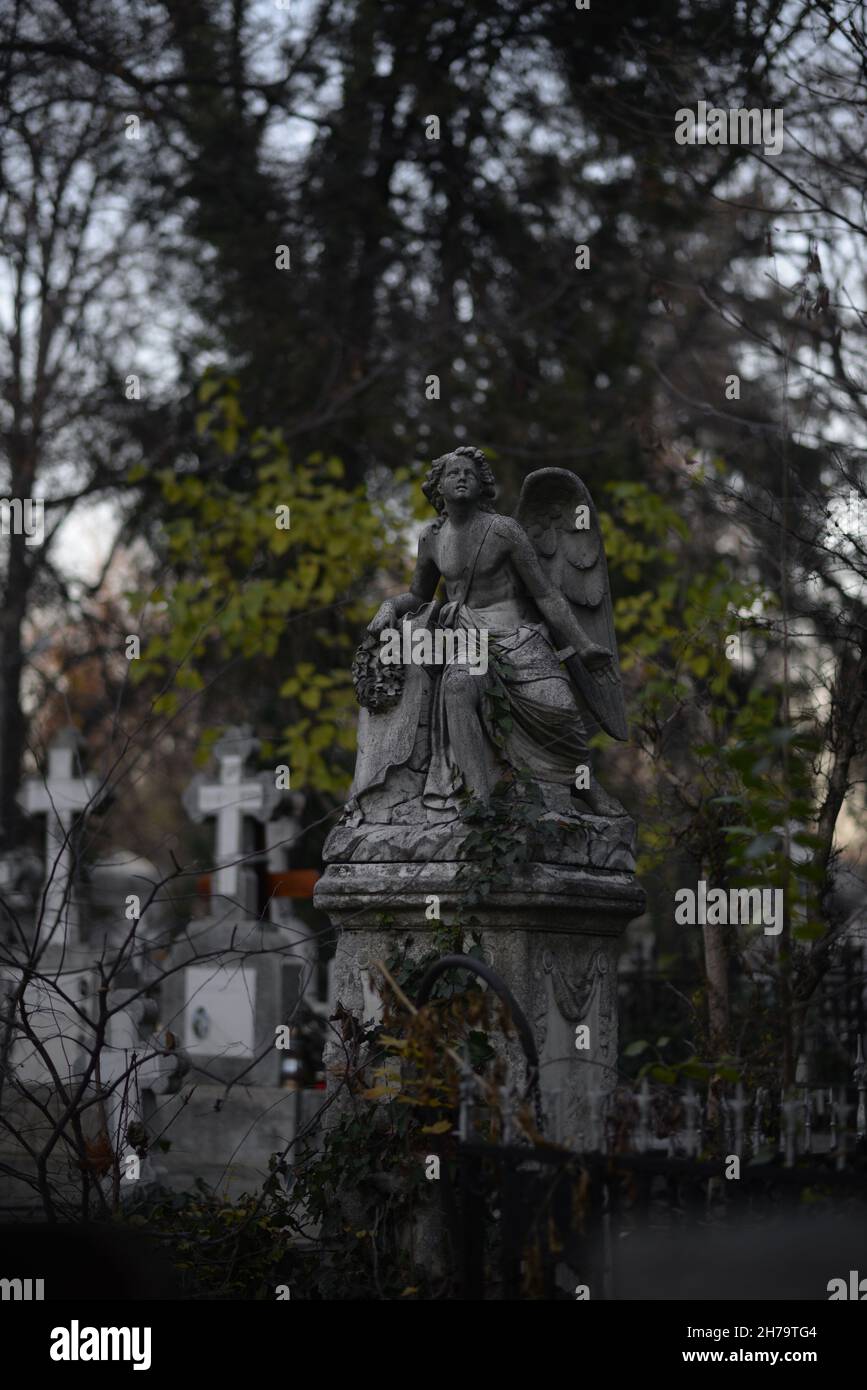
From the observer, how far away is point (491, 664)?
6.98 m

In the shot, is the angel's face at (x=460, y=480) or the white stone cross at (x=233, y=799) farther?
the white stone cross at (x=233, y=799)

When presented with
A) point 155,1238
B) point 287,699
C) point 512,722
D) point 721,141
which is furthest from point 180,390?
point 155,1238

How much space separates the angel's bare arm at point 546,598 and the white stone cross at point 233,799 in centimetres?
544

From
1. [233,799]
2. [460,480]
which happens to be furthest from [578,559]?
[233,799]

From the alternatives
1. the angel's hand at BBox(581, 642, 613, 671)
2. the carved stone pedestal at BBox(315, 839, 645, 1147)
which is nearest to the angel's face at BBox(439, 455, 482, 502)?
the angel's hand at BBox(581, 642, 613, 671)

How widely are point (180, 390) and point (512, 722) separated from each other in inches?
420

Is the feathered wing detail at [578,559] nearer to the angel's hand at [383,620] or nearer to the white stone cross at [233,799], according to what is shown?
the angel's hand at [383,620]

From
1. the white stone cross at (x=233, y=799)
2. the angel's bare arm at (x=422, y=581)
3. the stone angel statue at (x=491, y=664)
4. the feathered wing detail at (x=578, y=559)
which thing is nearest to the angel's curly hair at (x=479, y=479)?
the stone angel statue at (x=491, y=664)

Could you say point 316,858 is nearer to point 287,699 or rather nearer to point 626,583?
point 287,699

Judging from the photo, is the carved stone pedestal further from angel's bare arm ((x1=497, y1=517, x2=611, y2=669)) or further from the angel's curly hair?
the angel's curly hair

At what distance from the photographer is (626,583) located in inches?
607

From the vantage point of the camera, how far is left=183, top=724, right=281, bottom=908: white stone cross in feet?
41.2

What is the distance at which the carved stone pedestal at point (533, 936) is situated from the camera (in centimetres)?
653
